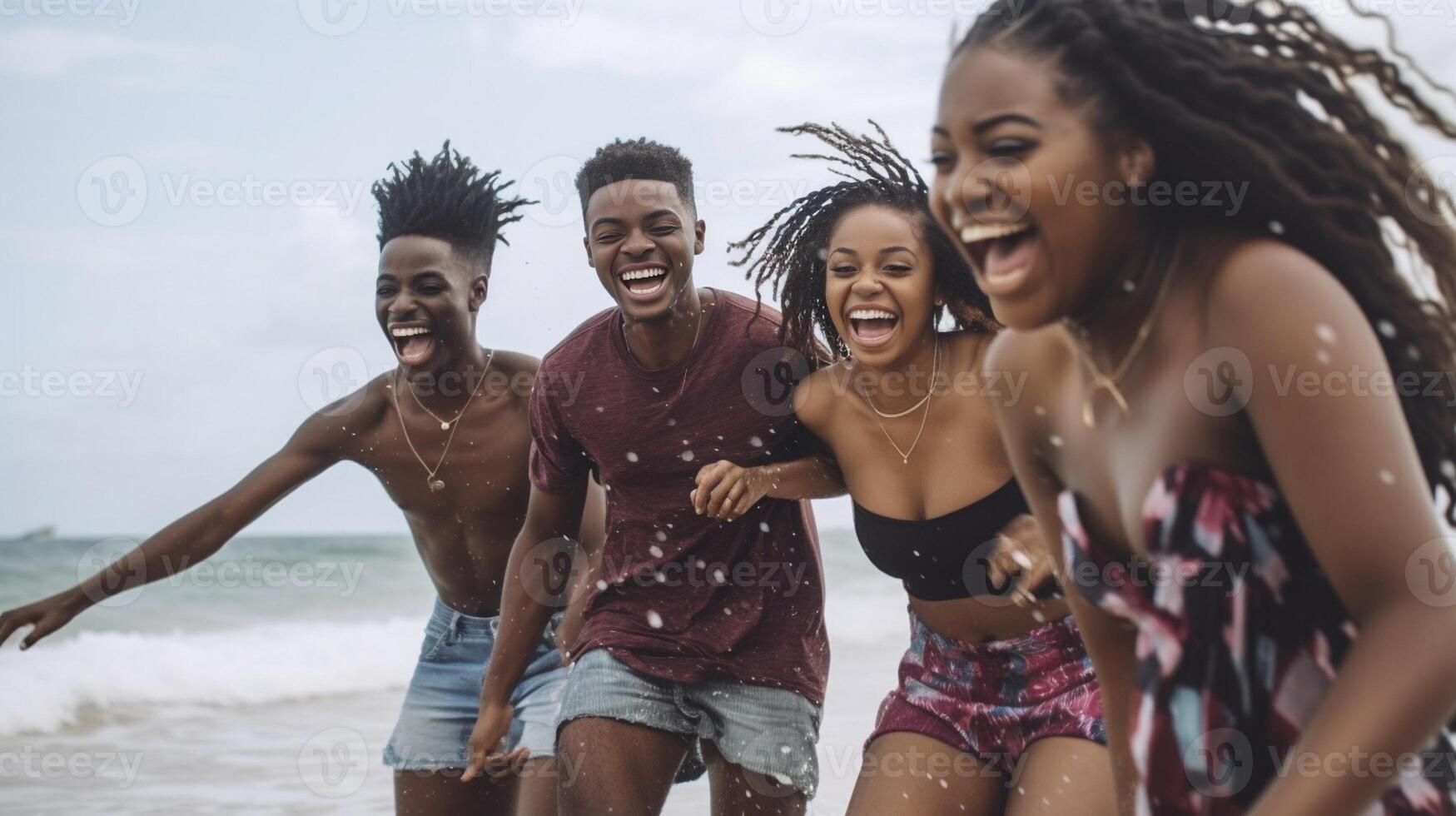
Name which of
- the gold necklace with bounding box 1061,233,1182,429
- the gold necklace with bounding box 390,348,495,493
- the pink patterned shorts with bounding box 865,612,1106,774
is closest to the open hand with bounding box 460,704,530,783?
the gold necklace with bounding box 390,348,495,493

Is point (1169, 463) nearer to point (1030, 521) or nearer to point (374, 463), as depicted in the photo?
point (1030, 521)

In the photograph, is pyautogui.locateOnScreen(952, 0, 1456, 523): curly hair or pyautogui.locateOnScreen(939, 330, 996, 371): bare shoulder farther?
pyautogui.locateOnScreen(939, 330, 996, 371): bare shoulder

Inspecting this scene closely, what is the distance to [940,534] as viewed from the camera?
3.75 metres

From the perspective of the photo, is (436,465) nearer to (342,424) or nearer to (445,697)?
(342,424)

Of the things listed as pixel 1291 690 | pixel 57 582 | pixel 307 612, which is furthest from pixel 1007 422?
pixel 57 582

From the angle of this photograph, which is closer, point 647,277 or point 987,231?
point 987,231

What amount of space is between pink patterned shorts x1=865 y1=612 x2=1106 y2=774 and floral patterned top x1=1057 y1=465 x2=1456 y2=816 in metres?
1.56

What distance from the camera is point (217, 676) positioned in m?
13.3

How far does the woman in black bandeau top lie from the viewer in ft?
11.9

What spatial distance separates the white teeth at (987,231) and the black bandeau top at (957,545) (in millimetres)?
1675

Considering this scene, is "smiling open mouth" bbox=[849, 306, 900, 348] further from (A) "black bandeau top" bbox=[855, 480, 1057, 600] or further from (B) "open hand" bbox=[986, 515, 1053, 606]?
(B) "open hand" bbox=[986, 515, 1053, 606]

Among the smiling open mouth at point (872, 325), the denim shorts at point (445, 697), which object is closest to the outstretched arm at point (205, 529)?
the denim shorts at point (445, 697)

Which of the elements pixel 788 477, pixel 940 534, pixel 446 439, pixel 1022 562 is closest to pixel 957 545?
pixel 940 534

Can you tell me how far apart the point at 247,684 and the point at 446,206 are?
8.73m
